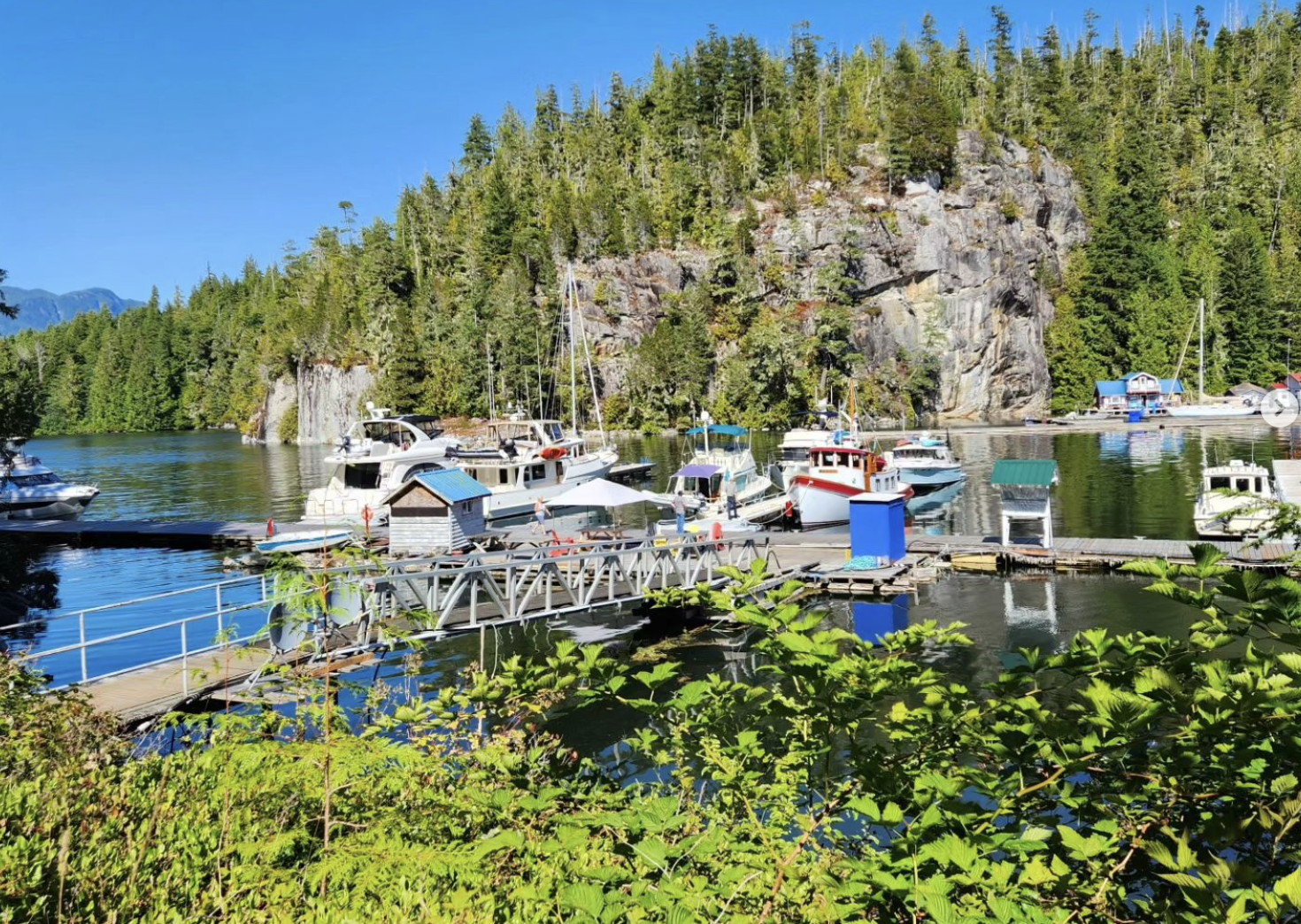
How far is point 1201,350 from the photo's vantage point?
90.2 m

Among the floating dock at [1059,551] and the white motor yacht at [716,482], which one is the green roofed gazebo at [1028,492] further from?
the white motor yacht at [716,482]

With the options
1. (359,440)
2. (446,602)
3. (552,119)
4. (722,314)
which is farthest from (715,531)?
(552,119)

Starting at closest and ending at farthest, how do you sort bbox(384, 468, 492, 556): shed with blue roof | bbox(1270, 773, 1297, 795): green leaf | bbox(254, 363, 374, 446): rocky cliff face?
bbox(1270, 773, 1297, 795): green leaf
bbox(384, 468, 492, 556): shed with blue roof
bbox(254, 363, 374, 446): rocky cliff face

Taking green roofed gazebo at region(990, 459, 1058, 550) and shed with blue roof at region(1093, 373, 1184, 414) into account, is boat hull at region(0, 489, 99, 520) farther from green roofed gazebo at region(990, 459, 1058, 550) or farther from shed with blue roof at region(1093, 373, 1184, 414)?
shed with blue roof at region(1093, 373, 1184, 414)

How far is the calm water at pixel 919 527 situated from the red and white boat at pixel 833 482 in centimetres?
267

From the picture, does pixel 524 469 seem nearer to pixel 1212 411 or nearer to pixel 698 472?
pixel 698 472

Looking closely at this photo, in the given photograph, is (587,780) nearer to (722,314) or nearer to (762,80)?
(722,314)

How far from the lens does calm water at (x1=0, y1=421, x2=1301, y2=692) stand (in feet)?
68.3

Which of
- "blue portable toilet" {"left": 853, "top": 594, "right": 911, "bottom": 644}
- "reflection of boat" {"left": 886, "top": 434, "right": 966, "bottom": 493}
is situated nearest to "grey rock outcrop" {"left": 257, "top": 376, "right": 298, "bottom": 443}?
"reflection of boat" {"left": 886, "top": 434, "right": 966, "bottom": 493}

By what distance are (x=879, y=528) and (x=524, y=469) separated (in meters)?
18.5

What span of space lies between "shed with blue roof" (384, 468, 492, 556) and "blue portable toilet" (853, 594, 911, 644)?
13.1 metres

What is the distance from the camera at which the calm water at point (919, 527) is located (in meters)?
20.8

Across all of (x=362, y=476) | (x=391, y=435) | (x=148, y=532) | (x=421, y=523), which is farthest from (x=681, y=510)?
(x=148, y=532)

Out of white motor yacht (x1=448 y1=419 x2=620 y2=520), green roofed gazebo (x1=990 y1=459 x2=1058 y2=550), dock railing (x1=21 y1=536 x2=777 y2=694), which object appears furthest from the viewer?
white motor yacht (x1=448 y1=419 x2=620 y2=520)
